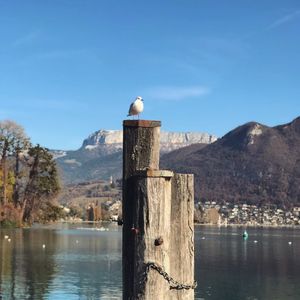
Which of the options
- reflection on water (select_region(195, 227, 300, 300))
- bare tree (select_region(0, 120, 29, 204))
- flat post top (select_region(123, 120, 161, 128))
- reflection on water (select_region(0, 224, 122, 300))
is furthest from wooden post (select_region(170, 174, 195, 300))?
bare tree (select_region(0, 120, 29, 204))

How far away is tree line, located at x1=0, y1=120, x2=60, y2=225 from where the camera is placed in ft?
292

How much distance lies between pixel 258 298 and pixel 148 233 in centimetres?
2870

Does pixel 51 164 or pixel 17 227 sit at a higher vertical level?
pixel 51 164

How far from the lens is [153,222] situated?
6.49 m

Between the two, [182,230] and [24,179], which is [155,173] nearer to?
[182,230]

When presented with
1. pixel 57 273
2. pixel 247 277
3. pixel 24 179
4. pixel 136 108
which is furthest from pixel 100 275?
pixel 24 179

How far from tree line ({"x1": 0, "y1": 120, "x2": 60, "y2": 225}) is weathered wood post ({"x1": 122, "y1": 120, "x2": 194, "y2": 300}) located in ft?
270

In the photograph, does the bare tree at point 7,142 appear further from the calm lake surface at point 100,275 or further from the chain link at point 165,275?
the chain link at point 165,275

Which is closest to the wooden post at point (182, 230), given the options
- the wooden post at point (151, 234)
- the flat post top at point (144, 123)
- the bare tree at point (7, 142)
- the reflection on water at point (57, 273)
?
the wooden post at point (151, 234)

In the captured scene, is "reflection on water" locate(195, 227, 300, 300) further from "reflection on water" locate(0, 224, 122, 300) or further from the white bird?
the white bird

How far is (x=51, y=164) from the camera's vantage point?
97938mm

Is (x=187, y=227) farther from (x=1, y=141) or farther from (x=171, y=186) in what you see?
(x=1, y=141)

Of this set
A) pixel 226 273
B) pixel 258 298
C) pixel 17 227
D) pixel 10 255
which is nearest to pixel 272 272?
pixel 226 273

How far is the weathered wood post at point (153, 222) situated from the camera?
650 cm
